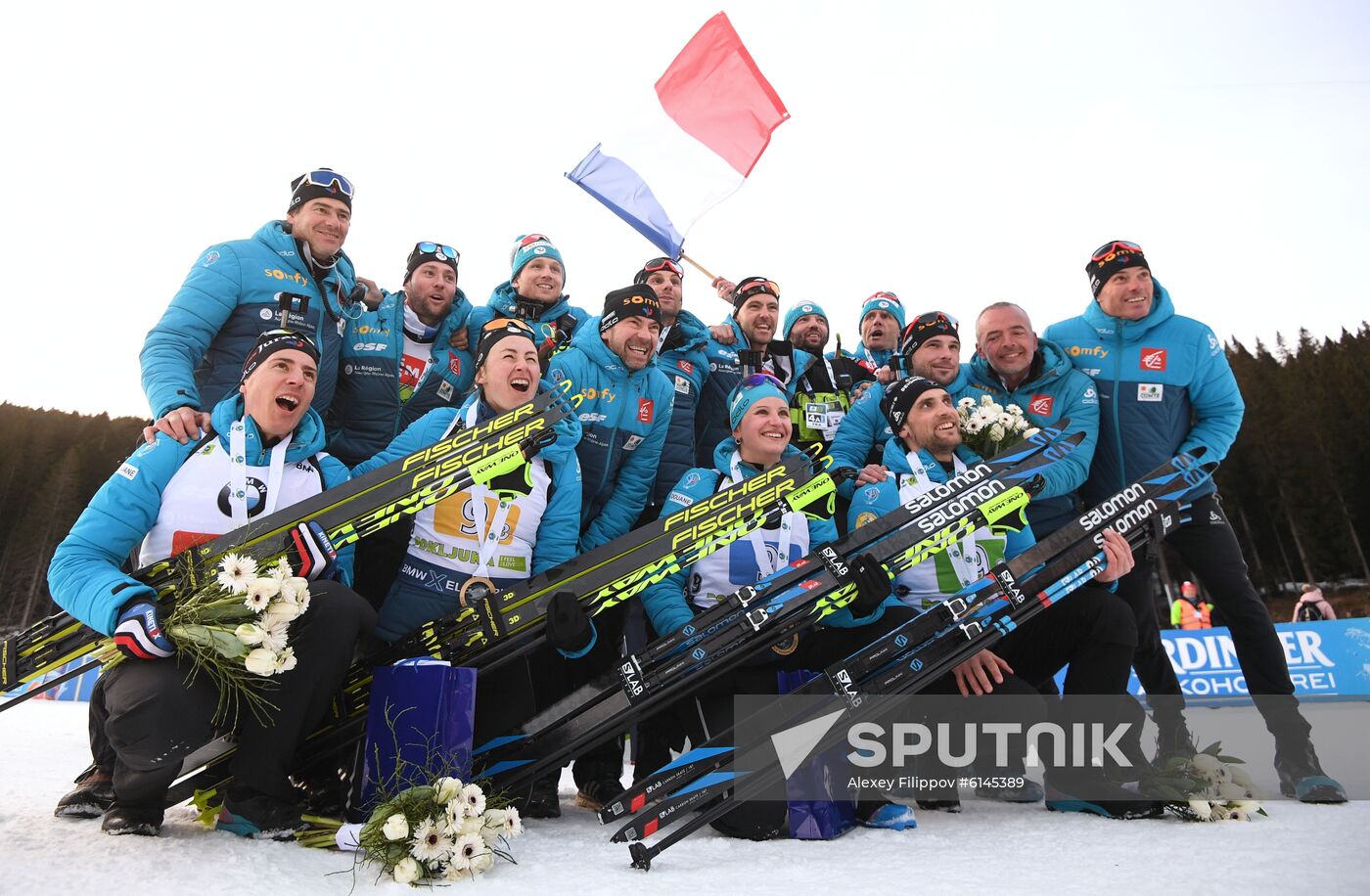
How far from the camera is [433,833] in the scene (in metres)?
2.32

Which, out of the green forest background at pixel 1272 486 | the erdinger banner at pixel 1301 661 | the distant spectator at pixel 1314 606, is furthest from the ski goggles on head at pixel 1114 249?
the green forest background at pixel 1272 486

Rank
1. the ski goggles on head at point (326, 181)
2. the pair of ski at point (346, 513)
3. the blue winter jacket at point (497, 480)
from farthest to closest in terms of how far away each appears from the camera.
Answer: the ski goggles on head at point (326, 181) < the blue winter jacket at point (497, 480) < the pair of ski at point (346, 513)

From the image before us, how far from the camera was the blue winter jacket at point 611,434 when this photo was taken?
4352 mm

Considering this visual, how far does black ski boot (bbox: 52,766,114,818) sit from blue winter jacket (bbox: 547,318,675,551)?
7.49 feet

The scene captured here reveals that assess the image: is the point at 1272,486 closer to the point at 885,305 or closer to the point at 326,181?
the point at 885,305

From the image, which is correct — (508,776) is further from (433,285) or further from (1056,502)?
(1056,502)

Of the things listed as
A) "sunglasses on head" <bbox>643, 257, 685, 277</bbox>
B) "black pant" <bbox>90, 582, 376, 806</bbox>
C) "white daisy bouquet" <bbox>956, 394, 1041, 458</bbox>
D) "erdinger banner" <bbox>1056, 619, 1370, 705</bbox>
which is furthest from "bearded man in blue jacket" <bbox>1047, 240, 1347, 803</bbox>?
"erdinger banner" <bbox>1056, 619, 1370, 705</bbox>

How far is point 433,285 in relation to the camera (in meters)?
4.57

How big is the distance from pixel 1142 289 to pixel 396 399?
14.6 ft

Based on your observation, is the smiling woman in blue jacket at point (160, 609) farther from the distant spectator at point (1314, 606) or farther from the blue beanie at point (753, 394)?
the distant spectator at point (1314, 606)

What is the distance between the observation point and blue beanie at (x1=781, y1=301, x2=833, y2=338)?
5973 millimetres

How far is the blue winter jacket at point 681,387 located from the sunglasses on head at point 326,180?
6.67ft

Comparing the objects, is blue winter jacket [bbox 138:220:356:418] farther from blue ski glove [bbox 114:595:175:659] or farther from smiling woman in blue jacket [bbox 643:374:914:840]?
smiling woman in blue jacket [bbox 643:374:914:840]

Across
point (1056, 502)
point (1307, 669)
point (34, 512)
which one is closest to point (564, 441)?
point (1056, 502)
